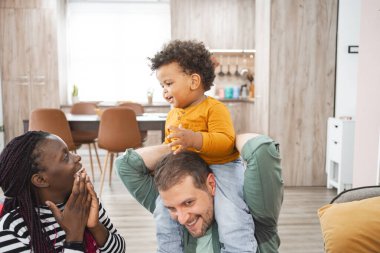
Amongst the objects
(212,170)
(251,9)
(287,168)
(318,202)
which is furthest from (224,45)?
(212,170)

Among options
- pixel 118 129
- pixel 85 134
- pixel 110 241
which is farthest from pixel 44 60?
pixel 110 241

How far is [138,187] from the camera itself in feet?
4.40

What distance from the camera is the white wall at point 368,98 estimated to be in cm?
259

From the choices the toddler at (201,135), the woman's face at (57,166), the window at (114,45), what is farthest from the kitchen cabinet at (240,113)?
the woman's face at (57,166)

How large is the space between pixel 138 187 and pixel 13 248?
0.44 metres

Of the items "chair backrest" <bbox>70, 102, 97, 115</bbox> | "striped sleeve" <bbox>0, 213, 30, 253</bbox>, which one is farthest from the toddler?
"chair backrest" <bbox>70, 102, 97, 115</bbox>

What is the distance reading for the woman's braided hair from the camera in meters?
1.05

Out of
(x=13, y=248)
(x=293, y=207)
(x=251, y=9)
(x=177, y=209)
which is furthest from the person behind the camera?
(x=251, y=9)

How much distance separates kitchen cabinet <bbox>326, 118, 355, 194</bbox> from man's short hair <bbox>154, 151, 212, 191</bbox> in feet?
9.89

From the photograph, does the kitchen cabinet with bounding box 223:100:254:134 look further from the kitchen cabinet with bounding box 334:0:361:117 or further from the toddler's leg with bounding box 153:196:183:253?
the toddler's leg with bounding box 153:196:183:253

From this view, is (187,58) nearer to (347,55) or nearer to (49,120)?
(49,120)

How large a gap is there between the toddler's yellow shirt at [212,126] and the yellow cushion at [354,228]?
39 centimetres

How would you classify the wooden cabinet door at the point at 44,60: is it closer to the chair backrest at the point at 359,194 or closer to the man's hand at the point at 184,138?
the man's hand at the point at 184,138

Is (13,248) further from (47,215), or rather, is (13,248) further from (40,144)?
(40,144)
